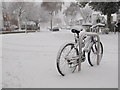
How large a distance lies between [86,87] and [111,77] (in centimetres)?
89

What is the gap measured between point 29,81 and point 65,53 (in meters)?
1.01

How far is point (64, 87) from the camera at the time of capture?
11.9 ft

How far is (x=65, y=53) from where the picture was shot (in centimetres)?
426

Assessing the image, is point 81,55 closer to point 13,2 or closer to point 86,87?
point 86,87

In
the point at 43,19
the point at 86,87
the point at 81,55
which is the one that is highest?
the point at 43,19

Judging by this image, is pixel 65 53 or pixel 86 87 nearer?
pixel 86 87

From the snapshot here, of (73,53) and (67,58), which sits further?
(73,53)

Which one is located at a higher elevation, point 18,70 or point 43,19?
point 43,19

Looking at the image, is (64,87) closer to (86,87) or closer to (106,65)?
(86,87)

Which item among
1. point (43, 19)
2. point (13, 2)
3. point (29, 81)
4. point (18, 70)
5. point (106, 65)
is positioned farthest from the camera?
point (43, 19)

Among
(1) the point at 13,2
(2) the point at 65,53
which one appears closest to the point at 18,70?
(2) the point at 65,53

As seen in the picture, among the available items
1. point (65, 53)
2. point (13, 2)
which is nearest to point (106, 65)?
point (65, 53)

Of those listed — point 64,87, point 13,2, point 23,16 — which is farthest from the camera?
point 23,16

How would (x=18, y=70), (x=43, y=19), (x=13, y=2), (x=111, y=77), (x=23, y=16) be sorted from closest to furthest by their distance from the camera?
1. (x=111, y=77)
2. (x=18, y=70)
3. (x=13, y=2)
4. (x=23, y=16)
5. (x=43, y=19)
